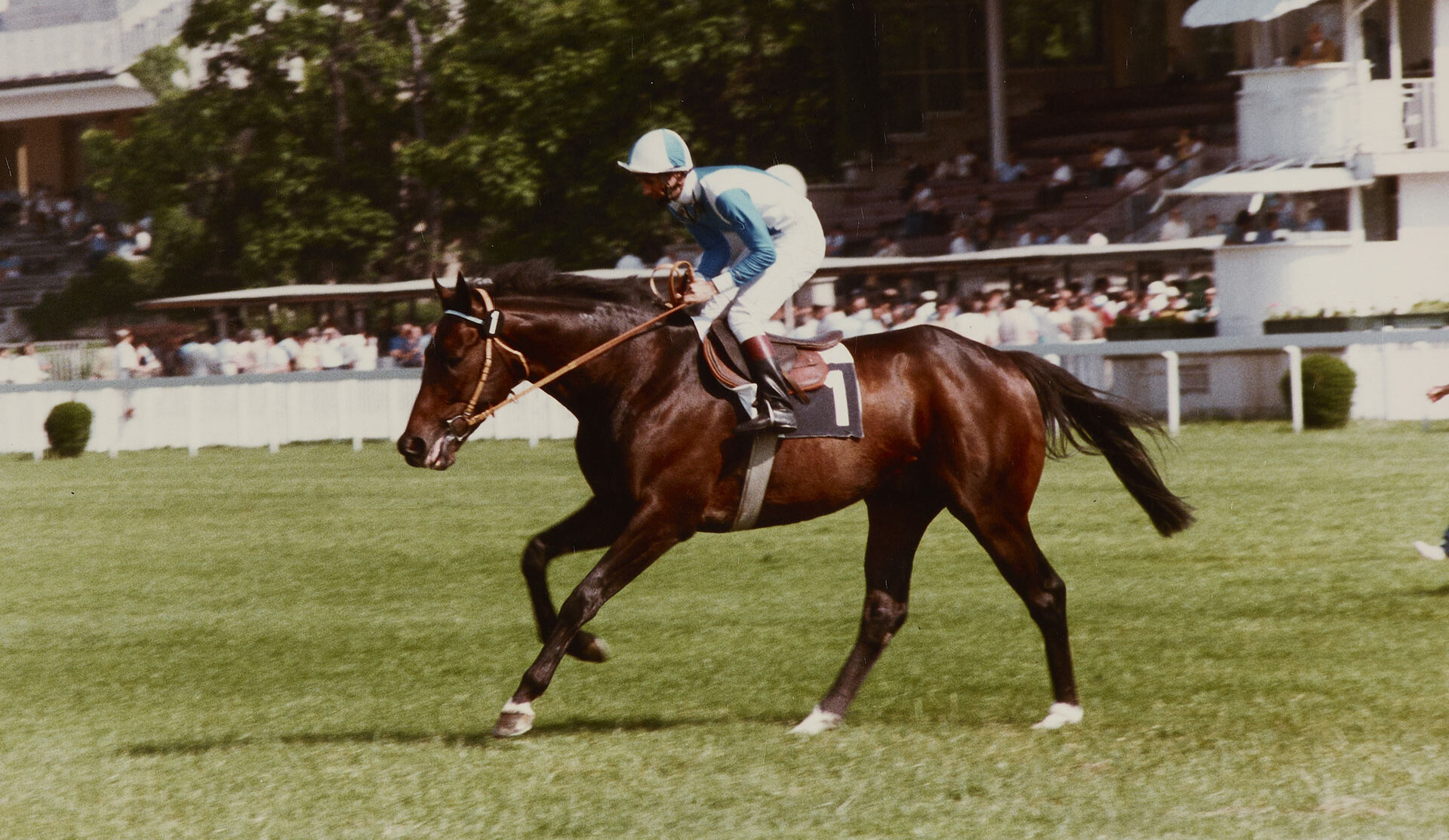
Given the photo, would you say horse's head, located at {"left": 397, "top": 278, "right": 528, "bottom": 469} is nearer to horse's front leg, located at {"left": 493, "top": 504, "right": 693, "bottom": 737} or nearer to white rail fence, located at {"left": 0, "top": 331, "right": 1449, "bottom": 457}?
horse's front leg, located at {"left": 493, "top": 504, "right": 693, "bottom": 737}

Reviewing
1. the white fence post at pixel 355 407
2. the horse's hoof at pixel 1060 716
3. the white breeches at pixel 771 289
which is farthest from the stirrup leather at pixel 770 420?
the white fence post at pixel 355 407

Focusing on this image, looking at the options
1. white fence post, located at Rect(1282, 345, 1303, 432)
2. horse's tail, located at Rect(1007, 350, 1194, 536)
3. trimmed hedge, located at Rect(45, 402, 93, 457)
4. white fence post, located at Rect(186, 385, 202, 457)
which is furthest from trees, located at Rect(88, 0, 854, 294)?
horse's tail, located at Rect(1007, 350, 1194, 536)

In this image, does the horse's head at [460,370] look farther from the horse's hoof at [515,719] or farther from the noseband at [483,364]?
the horse's hoof at [515,719]

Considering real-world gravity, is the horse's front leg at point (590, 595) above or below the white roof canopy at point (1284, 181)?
below

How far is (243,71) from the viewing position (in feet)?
117

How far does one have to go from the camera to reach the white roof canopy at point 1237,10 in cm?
2211

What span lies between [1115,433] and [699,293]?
182cm

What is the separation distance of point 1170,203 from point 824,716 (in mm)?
19444

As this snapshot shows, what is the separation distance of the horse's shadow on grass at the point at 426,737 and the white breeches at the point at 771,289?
4.59ft

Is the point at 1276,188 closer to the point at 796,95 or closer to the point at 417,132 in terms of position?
the point at 796,95

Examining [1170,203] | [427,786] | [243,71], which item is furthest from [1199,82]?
[427,786]

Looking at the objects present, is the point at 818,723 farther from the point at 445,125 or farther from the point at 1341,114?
the point at 445,125

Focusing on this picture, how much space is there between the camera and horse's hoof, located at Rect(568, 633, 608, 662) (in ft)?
21.7

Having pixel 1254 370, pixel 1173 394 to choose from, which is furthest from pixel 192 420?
pixel 1254 370
